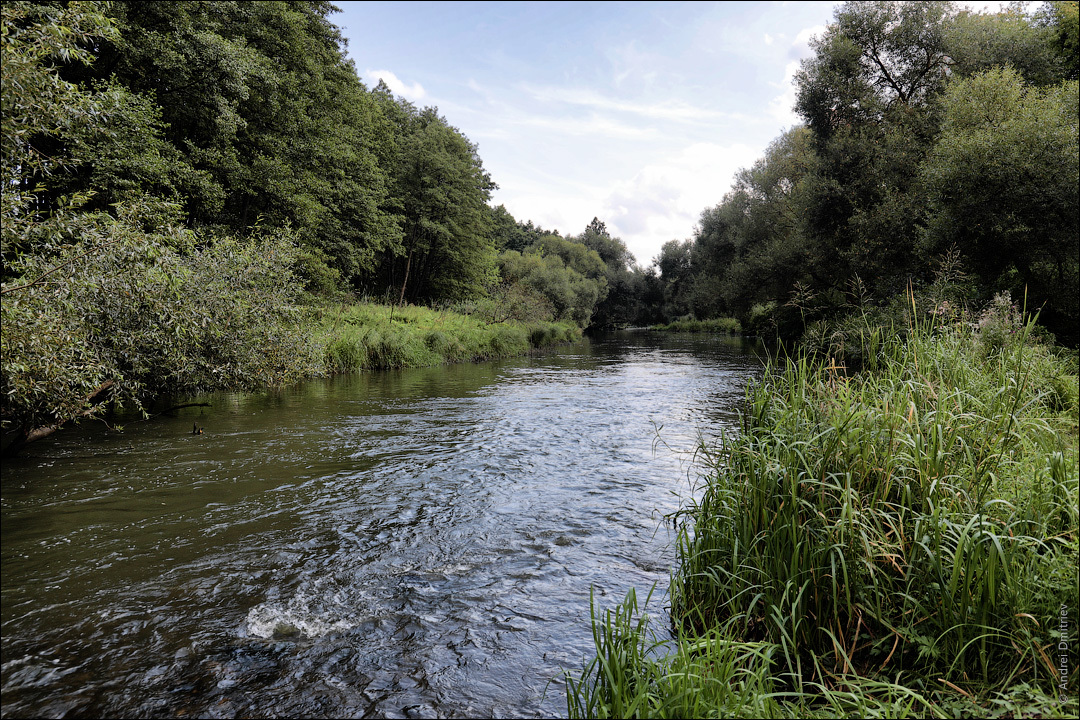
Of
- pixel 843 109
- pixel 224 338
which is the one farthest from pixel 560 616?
pixel 843 109

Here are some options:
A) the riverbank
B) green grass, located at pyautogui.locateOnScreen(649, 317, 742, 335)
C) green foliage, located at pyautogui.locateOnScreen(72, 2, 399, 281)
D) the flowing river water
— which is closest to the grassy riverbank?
the flowing river water

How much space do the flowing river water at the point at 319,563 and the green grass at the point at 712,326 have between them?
4867cm

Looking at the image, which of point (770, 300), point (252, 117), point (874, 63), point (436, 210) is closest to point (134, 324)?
point (252, 117)

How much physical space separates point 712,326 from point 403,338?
4802 cm

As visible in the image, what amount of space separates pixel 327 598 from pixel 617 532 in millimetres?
3087

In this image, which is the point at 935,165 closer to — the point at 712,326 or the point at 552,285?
the point at 552,285

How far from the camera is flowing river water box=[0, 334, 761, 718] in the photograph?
3592mm

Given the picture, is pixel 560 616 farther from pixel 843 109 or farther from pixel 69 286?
pixel 843 109

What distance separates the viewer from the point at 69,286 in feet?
22.8

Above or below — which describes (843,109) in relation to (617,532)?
above

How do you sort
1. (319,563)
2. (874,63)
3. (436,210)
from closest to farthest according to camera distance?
(319,563) < (874,63) < (436,210)

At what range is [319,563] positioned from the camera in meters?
5.27

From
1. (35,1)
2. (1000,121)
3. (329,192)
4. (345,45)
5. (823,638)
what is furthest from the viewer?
(345,45)

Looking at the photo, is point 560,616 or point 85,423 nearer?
point 560,616
